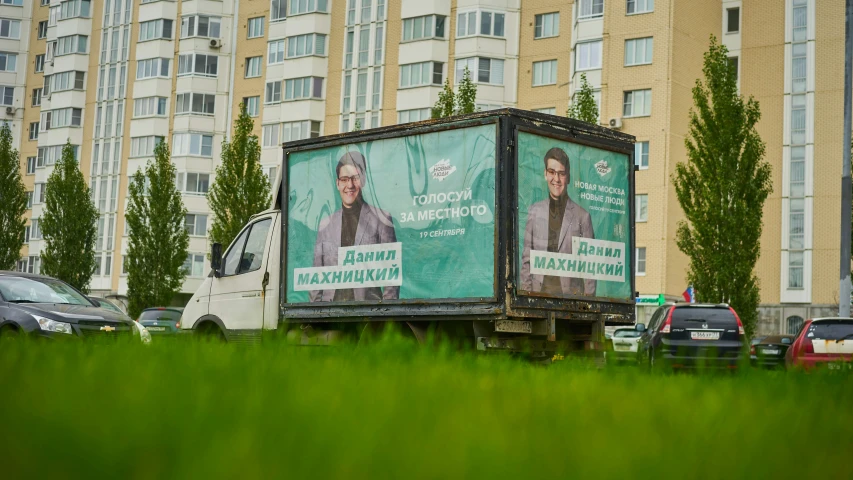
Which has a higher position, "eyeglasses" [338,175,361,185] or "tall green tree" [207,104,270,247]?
"tall green tree" [207,104,270,247]

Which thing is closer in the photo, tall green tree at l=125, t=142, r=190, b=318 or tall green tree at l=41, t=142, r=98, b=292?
tall green tree at l=125, t=142, r=190, b=318

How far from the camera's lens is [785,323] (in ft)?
180

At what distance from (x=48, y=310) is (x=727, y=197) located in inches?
1027

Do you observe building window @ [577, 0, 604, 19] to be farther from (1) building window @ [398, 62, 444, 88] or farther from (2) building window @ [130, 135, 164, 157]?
(2) building window @ [130, 135, 164, 157]

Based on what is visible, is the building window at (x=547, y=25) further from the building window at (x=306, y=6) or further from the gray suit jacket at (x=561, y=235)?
the gray suit jacket at (x=561, y=235)


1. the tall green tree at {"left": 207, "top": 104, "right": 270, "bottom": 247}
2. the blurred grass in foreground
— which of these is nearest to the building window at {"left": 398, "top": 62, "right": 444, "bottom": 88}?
the tall green tree at {"left": 207, "top": 104, "right": 270, "bottom": 247}

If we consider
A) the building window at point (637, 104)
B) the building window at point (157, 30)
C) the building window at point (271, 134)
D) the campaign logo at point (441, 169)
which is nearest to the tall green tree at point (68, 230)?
the building window at point (271, 134)

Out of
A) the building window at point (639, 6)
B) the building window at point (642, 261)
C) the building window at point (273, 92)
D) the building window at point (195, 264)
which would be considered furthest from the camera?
the building window at point (195, 264)

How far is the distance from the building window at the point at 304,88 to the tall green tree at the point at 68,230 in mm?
13765

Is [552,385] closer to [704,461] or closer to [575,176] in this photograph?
[704,461]

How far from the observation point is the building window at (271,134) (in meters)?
69.2

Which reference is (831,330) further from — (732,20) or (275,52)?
(275,52)

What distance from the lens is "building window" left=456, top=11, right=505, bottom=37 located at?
6275cm

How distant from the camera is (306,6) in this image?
69125mm
